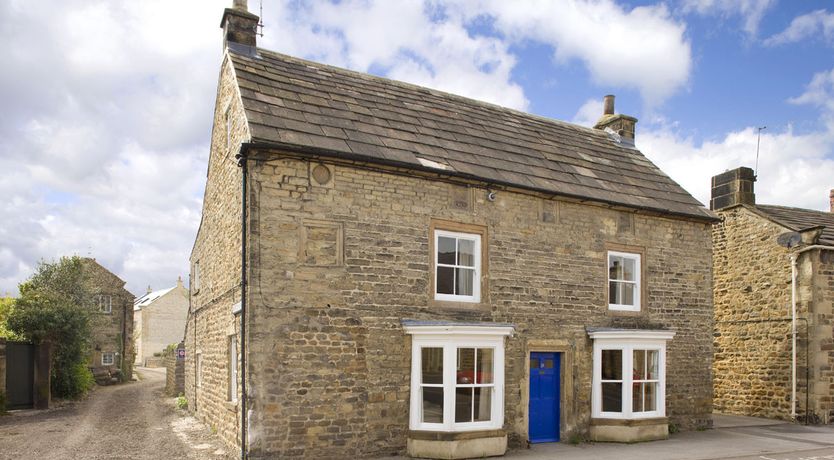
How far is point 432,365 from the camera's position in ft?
37.2

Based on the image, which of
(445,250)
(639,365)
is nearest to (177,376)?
(445,250)

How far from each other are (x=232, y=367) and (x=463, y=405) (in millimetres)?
4581

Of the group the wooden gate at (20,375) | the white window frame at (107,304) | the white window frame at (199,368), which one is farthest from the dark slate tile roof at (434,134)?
the white window frame at (107,304)

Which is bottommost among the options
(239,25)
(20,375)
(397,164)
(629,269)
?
(20,375)

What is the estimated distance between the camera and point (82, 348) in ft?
74.4

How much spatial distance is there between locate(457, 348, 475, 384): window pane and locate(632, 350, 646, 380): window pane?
14.0 feet

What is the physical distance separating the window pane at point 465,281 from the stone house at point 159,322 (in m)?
45.3

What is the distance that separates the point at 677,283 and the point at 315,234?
903 cm

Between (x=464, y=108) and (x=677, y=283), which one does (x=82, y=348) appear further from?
(x=677, y=283)

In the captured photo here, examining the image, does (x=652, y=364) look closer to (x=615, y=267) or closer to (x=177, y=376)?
(x=615, y=267)

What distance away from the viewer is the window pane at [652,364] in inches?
548

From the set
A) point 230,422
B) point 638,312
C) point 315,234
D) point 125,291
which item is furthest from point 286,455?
point 125,291

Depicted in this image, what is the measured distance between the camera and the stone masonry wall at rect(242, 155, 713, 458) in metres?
10.3

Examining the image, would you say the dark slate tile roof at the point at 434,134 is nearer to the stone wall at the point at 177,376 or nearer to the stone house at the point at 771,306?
the stone house at the point at 771,306
